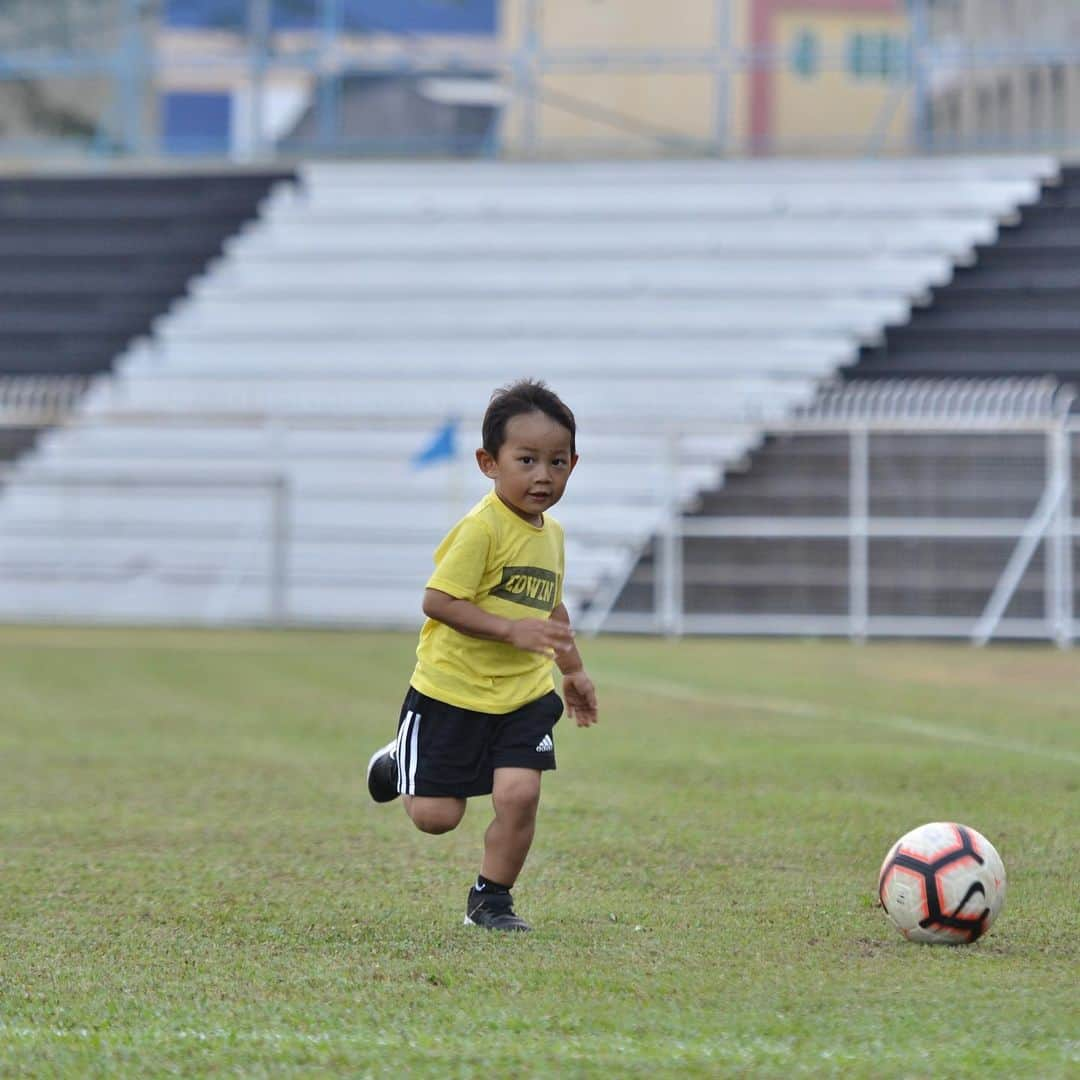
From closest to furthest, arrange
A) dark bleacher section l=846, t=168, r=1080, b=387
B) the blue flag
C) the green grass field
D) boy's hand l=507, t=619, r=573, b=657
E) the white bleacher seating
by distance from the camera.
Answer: the green grass field < boy's hand l=507, t=619, r=573, b=657 < the blue flag < the white bleacher seating < dark bleacher section l=846, t=168, r=1080, b=387

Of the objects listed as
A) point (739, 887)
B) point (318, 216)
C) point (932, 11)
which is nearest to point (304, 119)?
point (318, 216)

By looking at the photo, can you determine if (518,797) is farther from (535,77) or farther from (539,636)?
(535,77)

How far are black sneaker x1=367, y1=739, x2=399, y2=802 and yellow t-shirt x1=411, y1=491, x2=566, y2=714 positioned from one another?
1.06 feet

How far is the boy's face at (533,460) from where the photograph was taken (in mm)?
5008

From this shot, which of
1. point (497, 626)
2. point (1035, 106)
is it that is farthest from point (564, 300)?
point (497, 626)

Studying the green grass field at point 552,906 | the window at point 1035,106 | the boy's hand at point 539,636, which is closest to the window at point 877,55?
the window at point 1035,106

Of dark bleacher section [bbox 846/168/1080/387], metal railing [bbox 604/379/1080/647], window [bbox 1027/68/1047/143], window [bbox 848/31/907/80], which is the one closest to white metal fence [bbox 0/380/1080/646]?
metal railing [bbox 604/379/1080/647]

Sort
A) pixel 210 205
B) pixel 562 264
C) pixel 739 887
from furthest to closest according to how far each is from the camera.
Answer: pixel 210 205
pixel 562 264
pixel 739 887

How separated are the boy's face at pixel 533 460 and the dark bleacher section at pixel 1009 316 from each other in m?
16.6

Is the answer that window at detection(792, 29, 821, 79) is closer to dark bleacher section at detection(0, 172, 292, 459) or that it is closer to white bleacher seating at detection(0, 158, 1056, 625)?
white bleacher seating at detection(0, 158, 1056, 625)

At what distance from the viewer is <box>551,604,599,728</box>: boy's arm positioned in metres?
5.20

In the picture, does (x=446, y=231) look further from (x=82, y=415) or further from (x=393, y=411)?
(x=82, y=415)

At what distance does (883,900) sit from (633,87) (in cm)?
2038

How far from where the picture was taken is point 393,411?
21.5 m
